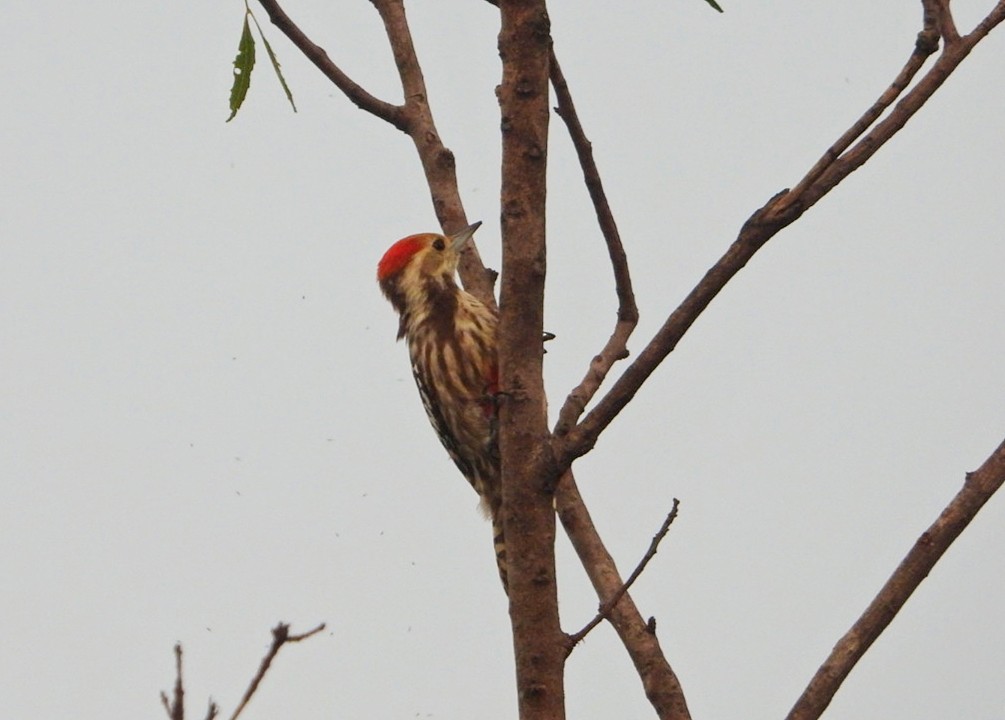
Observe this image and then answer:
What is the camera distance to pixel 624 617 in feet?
12.9

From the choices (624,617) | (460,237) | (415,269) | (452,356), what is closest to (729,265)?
(624,617)

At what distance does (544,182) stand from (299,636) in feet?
4.15

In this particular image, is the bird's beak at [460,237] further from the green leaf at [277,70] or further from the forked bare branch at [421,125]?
the green leaf at [277,70]

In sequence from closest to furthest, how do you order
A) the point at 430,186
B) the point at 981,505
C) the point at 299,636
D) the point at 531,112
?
1. the point at 299,636
2. the point at 531,112
3. the point at 981,505
4. the point at 430,186

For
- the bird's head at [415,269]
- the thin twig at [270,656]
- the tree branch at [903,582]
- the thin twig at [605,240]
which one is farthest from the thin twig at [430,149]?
the thin twig at [270,656]

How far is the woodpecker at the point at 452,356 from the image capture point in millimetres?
5547

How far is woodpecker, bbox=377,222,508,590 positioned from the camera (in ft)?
18.2

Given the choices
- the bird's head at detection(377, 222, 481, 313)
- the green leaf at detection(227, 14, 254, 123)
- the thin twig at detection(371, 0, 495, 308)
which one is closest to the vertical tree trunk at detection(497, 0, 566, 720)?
the green leaf at detection(227, 14, 254, 123)

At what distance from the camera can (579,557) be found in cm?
438

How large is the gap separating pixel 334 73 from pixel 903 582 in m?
2.70

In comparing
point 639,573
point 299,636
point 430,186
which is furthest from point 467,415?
point 299,636

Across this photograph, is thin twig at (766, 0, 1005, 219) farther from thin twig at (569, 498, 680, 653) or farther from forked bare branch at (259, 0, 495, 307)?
forked bare branch at (259, 0, 495, 307)

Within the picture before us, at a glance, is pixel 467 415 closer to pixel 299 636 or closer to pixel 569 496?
pixel 569 496

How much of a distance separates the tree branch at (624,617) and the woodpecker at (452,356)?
0.90m
